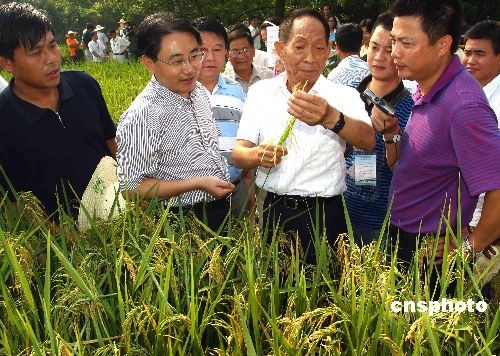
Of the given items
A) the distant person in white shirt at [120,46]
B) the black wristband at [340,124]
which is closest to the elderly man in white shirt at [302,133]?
the black wristband at [340,124]

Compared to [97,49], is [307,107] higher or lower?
higher

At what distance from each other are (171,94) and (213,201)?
1.65 ft

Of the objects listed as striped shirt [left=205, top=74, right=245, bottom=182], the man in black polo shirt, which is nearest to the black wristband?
striped shirt [left=205, top=74, right=245, bottom=182]

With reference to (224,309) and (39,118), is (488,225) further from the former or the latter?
(39,118)

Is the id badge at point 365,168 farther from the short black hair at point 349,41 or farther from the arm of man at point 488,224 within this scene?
the short black hair at point 349,41

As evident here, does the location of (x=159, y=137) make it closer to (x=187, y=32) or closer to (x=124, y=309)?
(x=187, y=32)

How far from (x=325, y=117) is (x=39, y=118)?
125cm

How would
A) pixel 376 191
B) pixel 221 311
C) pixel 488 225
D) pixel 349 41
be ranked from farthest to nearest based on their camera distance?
pixel 349 41
pixel 376 191
pixel 488 225
pixel 221 311

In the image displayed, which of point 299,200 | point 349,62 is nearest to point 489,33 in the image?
point 349,62

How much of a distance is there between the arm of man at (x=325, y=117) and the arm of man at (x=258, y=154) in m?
0.16

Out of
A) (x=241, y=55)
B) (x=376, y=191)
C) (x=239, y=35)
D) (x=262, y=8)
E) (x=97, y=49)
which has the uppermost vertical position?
(x=262, y=8)

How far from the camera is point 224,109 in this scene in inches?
120

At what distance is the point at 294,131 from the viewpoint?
226 cm

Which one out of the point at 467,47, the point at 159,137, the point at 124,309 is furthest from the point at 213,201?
the point at 467,47
